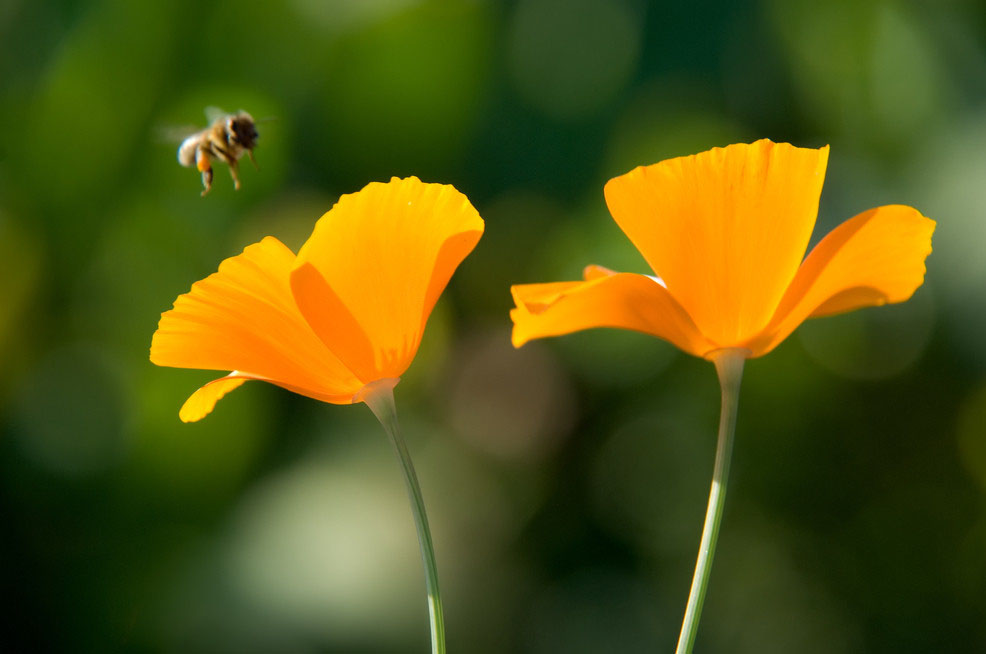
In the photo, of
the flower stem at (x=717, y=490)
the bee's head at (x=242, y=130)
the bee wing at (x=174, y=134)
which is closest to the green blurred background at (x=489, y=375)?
the bee wing at (x=174, y=134)

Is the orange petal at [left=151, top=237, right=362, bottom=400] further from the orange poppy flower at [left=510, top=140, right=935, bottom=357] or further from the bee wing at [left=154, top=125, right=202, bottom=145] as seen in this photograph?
the bee wing at [left=154, top=125, right=202, bottom=145]

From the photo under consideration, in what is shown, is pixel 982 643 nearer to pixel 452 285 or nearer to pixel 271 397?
pixel 452 285

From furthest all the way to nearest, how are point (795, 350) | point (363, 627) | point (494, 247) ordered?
1. point (494, 247)
2. point (795, 350)
3. point (363, 627)

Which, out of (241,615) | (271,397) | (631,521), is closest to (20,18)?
(271,397)

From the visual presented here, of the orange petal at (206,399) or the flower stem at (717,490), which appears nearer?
the flower stem at (717,490)

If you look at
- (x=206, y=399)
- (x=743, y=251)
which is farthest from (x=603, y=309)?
(x=206, y=399)

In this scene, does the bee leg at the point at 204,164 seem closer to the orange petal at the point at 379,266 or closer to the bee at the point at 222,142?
the bee at the point at 222,142

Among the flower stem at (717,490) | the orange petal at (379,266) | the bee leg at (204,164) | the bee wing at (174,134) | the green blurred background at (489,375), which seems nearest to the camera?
the flower stem at (717,490)

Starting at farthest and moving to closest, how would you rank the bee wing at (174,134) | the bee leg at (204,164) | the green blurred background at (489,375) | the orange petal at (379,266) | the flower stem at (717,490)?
the green blurred background at (489,375) < the bee wing at (174,134) < the bee leg at (204,164) < the orange petal at (379,266) < the flower stem at (717,490)
